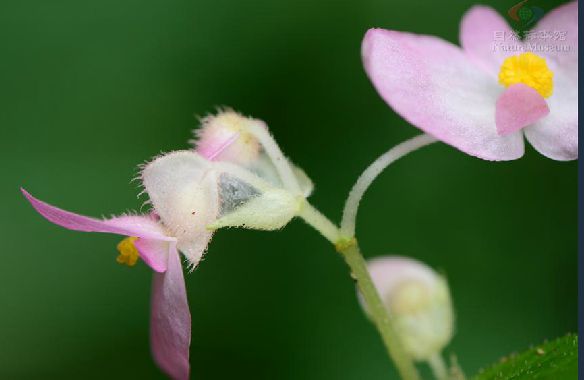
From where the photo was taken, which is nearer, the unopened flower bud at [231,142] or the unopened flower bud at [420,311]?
the unopened flower bud at [231,142]

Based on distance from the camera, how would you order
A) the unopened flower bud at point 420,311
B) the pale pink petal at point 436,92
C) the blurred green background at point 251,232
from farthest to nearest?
the blurred green background at point 251,232 < the unopened flower bud at point 420,311 < the pale pink petal at point 436,92

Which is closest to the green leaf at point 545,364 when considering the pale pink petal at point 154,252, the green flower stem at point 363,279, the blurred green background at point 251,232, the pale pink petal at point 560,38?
the green flower stem at point 363,279

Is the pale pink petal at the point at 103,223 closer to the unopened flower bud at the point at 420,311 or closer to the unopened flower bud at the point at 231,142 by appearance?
the unopened flower bud at the point at 231,142

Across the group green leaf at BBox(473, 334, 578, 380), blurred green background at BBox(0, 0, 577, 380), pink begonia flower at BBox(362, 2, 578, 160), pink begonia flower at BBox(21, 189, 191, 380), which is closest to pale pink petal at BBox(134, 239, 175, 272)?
pink begonia flower at BBox(21, 189, 191, 380)

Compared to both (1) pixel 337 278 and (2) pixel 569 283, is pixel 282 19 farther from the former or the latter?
(2) pixel 569 283

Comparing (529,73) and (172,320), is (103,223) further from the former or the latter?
(529,73)

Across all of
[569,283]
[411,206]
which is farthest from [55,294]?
[569,283]
